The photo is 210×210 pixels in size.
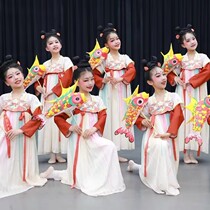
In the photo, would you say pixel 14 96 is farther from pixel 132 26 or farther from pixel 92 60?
pixel 132 26

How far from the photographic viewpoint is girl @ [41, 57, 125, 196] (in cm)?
371

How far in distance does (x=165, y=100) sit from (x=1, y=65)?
1.33 m

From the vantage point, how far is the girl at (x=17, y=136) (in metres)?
3.78

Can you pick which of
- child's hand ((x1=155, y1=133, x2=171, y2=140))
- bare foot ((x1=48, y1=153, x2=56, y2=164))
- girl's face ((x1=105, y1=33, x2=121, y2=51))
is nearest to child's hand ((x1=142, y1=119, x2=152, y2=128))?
child's hand ((x1=155, y1=133, x2=171, y2=140))

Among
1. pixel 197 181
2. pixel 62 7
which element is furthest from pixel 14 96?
pixel 62 7

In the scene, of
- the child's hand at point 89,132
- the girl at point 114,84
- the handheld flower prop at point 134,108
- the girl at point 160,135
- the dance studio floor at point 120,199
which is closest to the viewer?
the dance studio floor at point 120,199

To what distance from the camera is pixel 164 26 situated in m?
7.46

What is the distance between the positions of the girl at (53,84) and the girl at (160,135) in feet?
3.29

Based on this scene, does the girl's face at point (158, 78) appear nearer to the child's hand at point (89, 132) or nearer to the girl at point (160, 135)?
the girl at point (160, 135)

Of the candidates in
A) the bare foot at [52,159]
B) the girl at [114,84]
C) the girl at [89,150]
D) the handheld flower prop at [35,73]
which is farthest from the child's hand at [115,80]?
the bare foot at [52,159]

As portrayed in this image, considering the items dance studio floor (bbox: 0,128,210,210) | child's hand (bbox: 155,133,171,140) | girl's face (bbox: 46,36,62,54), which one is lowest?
dance studio floor (bbox: 0,128,210,210)

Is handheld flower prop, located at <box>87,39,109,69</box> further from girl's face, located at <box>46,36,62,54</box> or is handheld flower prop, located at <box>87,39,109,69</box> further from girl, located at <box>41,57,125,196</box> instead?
girl, located at <box>41,57,125,196</box>

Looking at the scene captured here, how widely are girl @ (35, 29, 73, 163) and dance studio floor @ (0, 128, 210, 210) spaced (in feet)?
2.37

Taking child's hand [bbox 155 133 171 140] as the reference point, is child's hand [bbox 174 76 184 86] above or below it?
above
